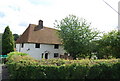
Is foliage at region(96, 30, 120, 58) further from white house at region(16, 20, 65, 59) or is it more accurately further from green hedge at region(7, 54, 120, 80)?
white house at region(16, 20, 65, 59)

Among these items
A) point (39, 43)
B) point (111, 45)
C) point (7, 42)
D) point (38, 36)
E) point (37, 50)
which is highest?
point (38, 36)

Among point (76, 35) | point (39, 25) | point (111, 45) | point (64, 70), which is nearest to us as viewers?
point (64, 70)

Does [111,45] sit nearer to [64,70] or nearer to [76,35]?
[76,35]

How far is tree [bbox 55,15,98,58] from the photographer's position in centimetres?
1780

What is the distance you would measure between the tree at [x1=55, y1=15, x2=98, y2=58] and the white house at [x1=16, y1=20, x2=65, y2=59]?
4738mm

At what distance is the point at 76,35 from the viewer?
1777 cm

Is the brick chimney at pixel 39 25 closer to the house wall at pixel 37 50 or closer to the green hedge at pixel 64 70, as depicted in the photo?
the house wall at pixel 37 50

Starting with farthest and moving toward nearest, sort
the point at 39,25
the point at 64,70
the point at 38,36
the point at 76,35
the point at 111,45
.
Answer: the point at 39,25
the point at 38,36
the point at 76,35
the point at 111,45
the point at 64,70

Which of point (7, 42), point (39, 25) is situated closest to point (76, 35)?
point (39, 25)

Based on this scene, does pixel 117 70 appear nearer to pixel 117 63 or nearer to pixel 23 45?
pixel 117 63

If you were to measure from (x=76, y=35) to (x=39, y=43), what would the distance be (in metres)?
7.37

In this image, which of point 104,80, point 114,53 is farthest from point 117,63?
point 114,53

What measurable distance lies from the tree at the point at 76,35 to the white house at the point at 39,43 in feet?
15.5

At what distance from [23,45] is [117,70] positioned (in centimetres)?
1705
